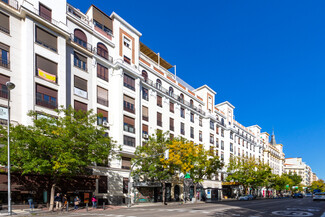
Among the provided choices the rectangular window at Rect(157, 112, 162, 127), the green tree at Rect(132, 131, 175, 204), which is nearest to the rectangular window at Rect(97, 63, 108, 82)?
the green tree at Rect(132, 131, 175, 204)

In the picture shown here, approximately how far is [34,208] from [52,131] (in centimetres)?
742

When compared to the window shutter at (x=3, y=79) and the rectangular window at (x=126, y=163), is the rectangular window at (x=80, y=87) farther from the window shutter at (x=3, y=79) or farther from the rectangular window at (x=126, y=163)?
the rectangular window at (x=126, y=163)

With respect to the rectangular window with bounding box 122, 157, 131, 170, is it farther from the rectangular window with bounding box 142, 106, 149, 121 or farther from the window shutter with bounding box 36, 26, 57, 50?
the window shutter with bounding box 36, 26, 57, 50

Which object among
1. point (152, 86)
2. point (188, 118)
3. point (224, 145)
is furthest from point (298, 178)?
point (152, 86)

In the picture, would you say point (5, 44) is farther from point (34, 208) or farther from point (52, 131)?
point (34, 208)

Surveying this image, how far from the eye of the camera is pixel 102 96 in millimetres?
31016

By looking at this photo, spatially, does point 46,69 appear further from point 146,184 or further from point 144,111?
point 146,184

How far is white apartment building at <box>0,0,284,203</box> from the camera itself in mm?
22984

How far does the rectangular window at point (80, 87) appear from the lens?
2795cm

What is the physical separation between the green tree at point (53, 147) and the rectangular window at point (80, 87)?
20.7 feet

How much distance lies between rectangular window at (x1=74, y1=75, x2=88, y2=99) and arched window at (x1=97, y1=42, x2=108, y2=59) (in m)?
4.81

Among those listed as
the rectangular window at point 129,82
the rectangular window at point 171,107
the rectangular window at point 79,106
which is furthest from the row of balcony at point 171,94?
the rectangular window at point 79,106

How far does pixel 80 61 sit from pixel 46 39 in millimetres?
4772

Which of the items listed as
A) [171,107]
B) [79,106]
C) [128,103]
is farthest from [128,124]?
[171,107]
